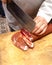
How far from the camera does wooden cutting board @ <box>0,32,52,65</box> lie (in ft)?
2.35

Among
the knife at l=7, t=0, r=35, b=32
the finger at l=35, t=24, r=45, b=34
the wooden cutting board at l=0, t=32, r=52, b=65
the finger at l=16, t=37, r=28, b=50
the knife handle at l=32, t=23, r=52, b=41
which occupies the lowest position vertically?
the wooden cutting board at l=0, t=32, r=52, b=65

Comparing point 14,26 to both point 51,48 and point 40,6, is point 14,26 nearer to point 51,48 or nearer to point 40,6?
point 40,6

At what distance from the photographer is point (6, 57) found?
74 centimetres

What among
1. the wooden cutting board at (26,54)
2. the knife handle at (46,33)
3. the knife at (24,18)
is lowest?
the wooden cutting board at (26,54)

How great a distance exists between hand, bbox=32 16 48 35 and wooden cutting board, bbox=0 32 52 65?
0.05 m

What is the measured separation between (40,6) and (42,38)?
209 millimetres

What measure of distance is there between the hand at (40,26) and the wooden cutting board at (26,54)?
49 millimetres

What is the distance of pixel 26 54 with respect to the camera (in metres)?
0.76

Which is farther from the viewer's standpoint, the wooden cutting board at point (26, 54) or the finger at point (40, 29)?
the finger at point (40, 29)

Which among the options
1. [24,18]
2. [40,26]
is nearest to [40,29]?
[40,26]

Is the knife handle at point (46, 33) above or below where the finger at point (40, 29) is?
below

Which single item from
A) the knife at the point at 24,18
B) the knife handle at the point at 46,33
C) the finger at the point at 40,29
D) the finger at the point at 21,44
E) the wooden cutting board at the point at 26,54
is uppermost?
the knife at the point at 24,18

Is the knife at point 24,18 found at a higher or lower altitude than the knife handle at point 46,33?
higher

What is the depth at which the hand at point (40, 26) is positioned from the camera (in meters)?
0.83
